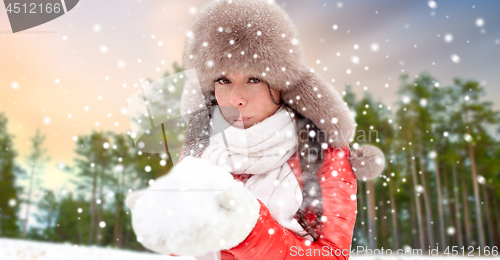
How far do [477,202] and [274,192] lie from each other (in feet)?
30.7

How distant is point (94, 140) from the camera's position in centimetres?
148

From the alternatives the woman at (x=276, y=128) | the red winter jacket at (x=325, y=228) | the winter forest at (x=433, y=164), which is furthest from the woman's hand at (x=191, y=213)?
the winter forest at (x=433, y=164)

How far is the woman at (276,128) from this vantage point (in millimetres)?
1112

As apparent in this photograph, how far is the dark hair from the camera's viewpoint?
1.13m

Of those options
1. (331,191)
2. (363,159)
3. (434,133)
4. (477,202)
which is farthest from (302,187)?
(477,202)

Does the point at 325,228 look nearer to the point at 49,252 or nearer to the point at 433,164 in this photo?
the point at 49,252

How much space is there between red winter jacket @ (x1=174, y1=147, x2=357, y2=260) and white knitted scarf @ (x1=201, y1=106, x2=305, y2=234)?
67 mm

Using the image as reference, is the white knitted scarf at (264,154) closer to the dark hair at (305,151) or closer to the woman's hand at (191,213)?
the dark hair at (305,151)

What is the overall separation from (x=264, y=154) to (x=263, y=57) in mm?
427

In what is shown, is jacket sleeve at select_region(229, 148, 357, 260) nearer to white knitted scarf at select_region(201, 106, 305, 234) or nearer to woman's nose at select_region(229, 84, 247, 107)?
white knitted scarf at select_region(201, 106, 305, 234)

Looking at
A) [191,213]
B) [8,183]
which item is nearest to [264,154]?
[191,213]

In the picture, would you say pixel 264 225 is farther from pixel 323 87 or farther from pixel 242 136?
pixel 323 87

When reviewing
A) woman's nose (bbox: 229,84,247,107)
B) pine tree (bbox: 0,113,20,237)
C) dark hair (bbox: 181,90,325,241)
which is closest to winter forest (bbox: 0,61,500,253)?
pine tree (bbox: 0,113,20,237)

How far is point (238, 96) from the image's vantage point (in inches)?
46.9
